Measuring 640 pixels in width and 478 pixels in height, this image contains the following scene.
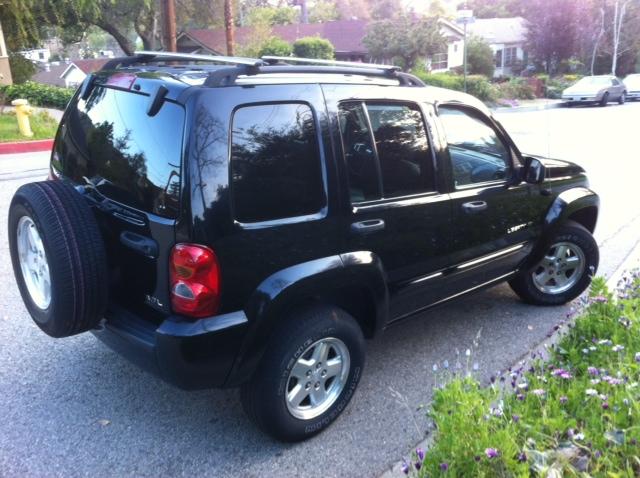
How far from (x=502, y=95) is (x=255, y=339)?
108ft

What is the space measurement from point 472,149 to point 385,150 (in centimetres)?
96

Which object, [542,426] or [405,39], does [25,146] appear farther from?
[405,39]

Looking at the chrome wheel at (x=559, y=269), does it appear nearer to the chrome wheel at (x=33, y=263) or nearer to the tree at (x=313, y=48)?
the chrome wheel at (x=33, y=263)

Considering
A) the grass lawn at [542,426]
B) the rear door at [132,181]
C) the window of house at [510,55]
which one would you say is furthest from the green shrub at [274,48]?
the grass lawn at [542,426]

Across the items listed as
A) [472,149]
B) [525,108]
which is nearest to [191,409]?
[472,149]

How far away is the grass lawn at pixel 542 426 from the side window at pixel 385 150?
47.8 inches

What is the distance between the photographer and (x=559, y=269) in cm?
489

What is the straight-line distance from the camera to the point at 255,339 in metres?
2.87

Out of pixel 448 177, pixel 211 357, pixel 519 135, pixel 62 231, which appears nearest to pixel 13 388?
pixel 62 231

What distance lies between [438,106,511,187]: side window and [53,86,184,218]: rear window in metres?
1.83

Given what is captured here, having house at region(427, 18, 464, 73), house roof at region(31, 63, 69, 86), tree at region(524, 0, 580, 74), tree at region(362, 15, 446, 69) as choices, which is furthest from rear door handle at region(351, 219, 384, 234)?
house roof at region(31, 63, 69, 86)

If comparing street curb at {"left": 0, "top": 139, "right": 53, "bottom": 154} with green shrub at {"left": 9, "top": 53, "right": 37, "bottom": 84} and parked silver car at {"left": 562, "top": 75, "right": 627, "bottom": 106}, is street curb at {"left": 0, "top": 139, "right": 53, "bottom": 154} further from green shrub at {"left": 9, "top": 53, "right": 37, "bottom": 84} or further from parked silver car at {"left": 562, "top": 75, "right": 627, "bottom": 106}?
parked silver car at {"left": 562, "top": 75, "right": 627, "bottom": 106}

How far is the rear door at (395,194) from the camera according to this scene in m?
3.24

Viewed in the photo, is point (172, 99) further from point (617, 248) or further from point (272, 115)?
point (617, 248)
